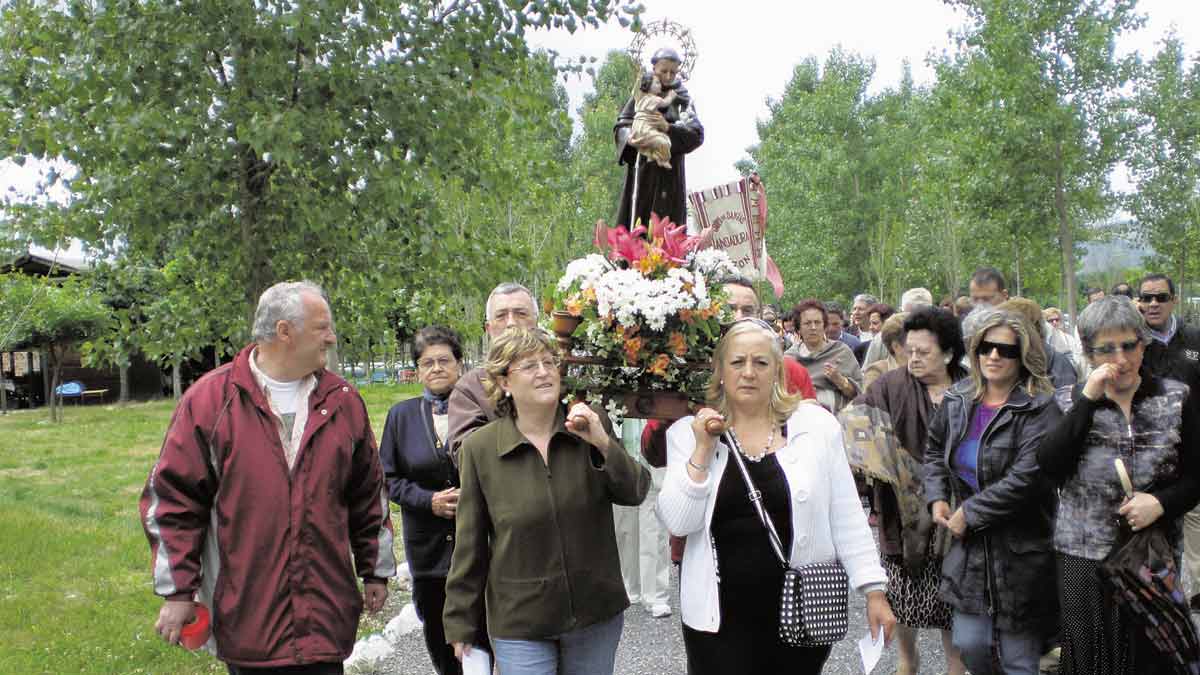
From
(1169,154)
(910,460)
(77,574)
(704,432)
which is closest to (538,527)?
(704,432)

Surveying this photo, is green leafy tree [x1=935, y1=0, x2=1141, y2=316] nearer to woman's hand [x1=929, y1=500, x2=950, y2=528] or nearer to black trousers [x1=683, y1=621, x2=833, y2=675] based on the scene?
woman's hand [x1=929, y1=500, x2=950, y2=528]

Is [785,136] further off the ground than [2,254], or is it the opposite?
[785,136]

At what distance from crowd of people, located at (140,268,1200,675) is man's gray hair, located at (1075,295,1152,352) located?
1 centimetres

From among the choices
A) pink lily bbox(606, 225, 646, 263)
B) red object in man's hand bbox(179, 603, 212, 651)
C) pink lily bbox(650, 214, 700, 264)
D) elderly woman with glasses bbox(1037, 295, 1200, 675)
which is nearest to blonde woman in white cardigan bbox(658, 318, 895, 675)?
pink lily bbox(650, 214, 700, 264)

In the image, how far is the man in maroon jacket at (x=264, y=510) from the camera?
3598 mm

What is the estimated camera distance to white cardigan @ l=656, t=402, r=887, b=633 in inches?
135

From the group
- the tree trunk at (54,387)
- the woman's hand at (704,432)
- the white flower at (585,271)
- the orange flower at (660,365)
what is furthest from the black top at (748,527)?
the tree trunk at (54,387)

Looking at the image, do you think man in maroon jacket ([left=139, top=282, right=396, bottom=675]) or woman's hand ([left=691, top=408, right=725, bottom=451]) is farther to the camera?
man in maroon jacket ([left=139, top=282, right=396, bottom=675])

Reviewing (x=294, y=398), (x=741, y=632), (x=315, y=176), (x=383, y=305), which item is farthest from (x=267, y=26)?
(x=741, y=632)

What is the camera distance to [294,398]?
3914 millimetres

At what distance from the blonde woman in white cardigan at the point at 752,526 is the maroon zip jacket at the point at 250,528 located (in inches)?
53.3

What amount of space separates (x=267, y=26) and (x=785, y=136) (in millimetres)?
49819

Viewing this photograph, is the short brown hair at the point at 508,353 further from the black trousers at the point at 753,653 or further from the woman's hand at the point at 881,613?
the woman's hand at the point at 881,613

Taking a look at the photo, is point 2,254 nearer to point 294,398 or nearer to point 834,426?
point 294,398
